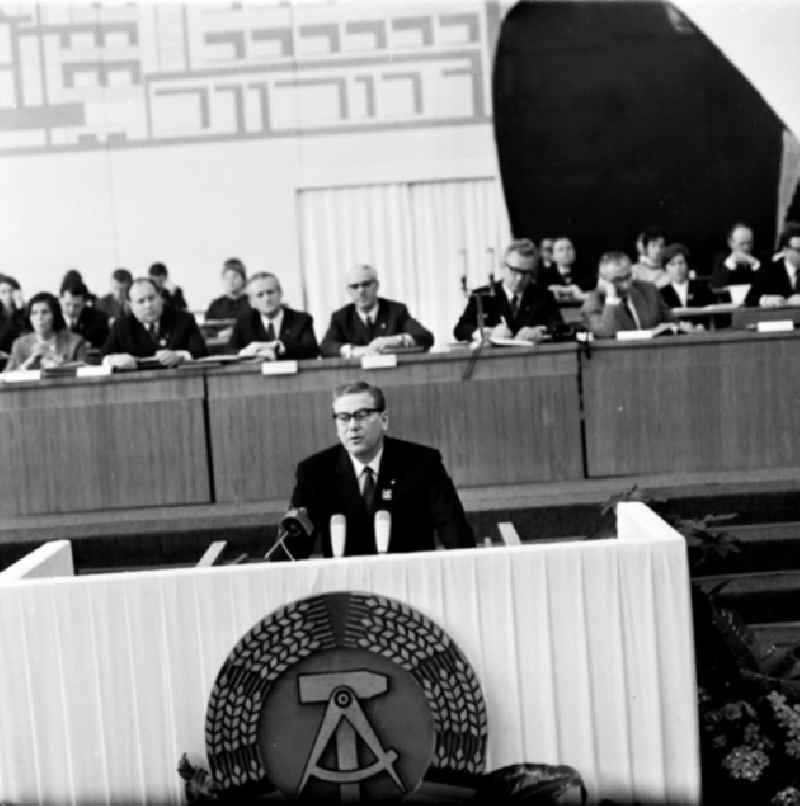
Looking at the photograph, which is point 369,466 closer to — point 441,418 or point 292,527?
point 292,527

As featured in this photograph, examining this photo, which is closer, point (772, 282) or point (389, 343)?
point (389, 343)

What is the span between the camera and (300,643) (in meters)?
3.06

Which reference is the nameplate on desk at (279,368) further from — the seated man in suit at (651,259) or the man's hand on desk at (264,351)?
the seated man in suit at (651,259)

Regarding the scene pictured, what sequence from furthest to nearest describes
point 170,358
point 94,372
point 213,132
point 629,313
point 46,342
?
point 213,132 → point 46,342 → point 629,313 → point 170,358 → point 94,372

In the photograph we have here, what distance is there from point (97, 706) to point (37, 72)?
8417 millimetres

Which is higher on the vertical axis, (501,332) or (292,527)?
(501,332)

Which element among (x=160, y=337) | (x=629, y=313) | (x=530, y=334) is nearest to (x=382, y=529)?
(x=530, y=334)

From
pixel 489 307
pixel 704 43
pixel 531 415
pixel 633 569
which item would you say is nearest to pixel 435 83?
pixel 704 43

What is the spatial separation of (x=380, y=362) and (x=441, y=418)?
0.37 m

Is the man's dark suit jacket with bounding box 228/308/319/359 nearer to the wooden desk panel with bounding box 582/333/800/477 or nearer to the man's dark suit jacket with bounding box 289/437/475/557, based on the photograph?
the wooden desk panel with bounding box 582/333/800/477

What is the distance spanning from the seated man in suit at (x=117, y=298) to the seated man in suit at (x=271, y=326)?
263cm

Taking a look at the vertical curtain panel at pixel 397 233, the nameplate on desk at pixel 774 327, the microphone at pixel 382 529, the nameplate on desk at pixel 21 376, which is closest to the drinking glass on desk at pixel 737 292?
the vertical curtain panel at pixel 397 233

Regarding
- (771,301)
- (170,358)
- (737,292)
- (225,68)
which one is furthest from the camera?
(225,68)

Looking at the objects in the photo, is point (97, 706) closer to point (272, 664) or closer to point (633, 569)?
point (272, 664)
